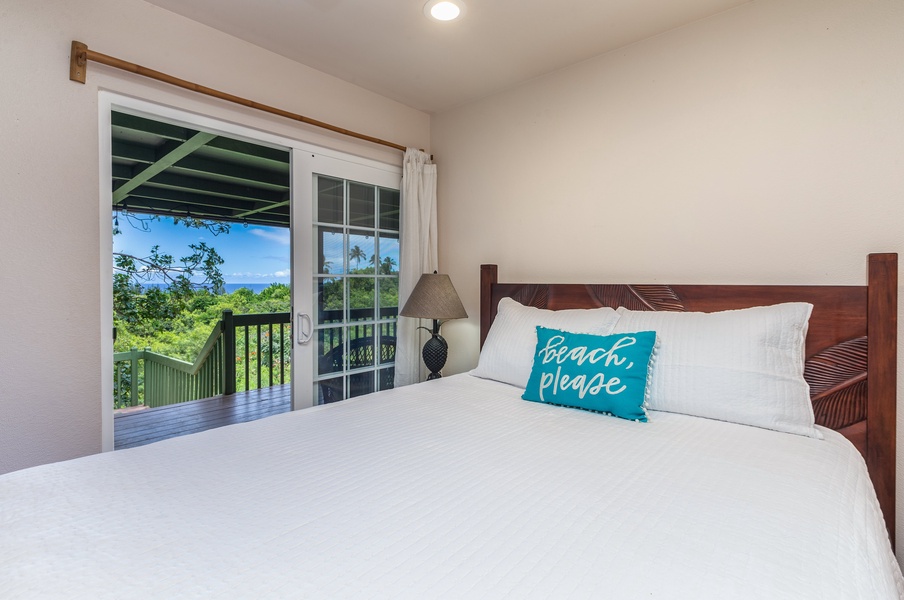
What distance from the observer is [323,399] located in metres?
2.76

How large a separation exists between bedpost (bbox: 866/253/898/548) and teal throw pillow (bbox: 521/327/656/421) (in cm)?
78

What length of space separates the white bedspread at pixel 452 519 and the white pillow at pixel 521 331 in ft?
2.10

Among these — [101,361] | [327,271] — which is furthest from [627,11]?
[101,361]

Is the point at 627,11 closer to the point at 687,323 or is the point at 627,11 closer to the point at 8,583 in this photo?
the point at 687,323

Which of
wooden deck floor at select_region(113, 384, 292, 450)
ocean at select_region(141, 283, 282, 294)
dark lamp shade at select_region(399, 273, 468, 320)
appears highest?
ocean at select_region(141, 283, 282, 294)

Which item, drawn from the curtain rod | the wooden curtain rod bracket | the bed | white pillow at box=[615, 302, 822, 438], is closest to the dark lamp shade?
the bed

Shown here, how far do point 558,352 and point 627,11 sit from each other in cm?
163

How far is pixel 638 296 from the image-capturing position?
223cm

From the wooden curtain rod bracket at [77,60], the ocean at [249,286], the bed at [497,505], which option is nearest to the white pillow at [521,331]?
the bed at [497,505]

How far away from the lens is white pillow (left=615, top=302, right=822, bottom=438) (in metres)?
1.58

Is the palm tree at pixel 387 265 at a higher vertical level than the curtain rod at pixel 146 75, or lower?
lower

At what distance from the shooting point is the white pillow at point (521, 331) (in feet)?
6.78

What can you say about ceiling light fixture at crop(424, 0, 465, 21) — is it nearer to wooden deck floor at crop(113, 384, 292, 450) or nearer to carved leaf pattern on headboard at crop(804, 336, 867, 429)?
carved leaf pattern on headboard at crop(804, 336, 867, 429)

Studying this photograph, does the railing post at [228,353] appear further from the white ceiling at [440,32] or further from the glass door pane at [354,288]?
the white ceiling at [440,32]
